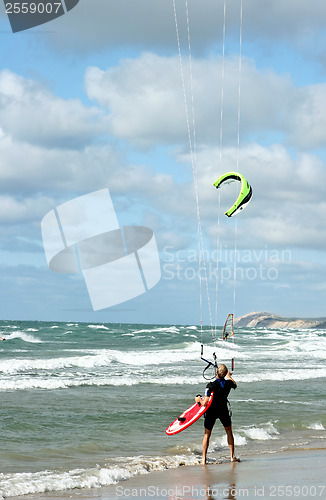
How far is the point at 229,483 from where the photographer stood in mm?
7531

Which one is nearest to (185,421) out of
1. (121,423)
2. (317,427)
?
(121,423)

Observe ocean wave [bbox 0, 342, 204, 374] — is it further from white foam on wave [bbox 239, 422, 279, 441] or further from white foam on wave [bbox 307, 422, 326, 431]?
white foam on wave [bbox 307, 422, 326, 431]

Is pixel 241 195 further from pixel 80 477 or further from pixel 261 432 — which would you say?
pixel 80 477

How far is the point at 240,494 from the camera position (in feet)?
22.5

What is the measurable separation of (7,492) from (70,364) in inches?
723

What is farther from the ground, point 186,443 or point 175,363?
point 186,443

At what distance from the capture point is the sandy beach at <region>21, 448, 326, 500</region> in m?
6.93

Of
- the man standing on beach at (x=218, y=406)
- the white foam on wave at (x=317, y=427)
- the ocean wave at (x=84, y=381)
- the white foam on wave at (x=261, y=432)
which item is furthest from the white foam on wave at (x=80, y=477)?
the ocean wave at (x=84, y=381)

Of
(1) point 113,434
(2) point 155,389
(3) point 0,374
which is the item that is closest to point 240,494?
(1) point 113,434

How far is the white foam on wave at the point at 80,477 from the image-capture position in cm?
765

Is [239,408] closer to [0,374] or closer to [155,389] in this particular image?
[155,389]

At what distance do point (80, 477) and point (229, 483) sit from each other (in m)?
2.00

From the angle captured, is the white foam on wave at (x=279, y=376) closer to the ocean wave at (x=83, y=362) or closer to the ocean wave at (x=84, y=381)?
the ocean wave at (x=84, y=381)

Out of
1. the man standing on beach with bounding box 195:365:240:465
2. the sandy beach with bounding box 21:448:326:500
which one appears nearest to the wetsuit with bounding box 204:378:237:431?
the man standing on beach with bounding box 195:365:240:465
